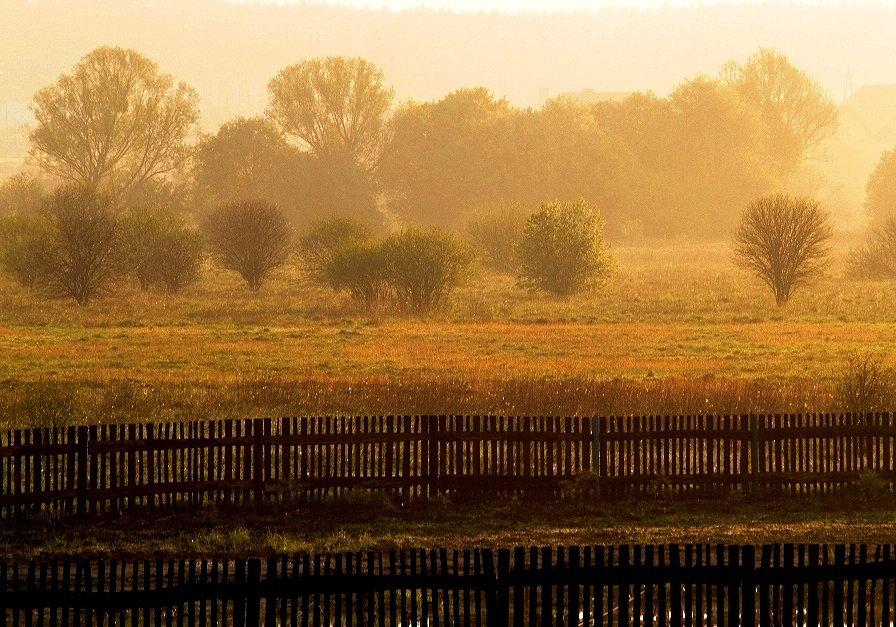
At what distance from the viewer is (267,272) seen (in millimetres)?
66750

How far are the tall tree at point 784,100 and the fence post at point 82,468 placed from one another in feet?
334

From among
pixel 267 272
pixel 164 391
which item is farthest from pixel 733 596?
pixel 267 272

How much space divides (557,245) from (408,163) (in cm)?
4114

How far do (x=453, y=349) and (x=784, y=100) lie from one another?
86855 mm

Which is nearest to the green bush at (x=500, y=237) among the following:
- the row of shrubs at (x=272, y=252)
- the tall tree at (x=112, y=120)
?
the row of shrubs at (x=272, y=252)

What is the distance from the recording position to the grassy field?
25.6m

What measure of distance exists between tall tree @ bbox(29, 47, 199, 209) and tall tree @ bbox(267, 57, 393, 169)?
26.7ft

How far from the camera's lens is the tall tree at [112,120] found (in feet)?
311

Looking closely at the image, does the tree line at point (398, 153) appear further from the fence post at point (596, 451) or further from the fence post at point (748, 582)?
the fence post at point (748, 582)

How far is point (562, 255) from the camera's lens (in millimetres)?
58500

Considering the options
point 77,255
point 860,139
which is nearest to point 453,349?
point 77,255

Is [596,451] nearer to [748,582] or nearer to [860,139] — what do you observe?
[748,582]

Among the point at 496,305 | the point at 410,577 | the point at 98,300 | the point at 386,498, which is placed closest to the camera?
the point at 410,577

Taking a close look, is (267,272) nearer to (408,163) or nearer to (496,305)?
(496,305)
